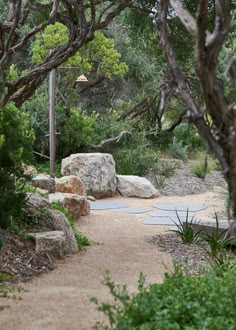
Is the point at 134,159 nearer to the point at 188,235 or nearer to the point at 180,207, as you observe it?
the point at 180,207

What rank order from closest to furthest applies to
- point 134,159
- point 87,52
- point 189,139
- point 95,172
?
1. point 95,172
2. point 134,159
3. point 87,52
4. point 189,139

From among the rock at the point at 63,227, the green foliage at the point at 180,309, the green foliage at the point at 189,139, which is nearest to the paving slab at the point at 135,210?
the rock at the point at 63,227

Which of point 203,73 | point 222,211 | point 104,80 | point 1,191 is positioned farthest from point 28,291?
point 104,80

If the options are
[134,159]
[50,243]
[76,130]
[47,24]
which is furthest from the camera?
[134,159]

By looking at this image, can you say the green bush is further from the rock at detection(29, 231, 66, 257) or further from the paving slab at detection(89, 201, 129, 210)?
the rock at detection(29, 231, 66, 257)

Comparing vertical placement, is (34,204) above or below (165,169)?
below

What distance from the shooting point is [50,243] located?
5.75m

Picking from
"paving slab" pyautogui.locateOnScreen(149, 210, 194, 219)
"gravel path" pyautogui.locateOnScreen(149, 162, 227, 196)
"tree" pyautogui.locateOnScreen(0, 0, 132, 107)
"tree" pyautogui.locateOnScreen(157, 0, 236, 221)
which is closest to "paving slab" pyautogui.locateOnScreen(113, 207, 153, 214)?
"paving slab" pyautogui.locateOnScreen(149, 210, 194, 219)

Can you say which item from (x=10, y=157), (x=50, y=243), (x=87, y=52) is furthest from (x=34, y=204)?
(x=87, y=52)

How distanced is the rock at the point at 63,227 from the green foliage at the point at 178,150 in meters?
8.49

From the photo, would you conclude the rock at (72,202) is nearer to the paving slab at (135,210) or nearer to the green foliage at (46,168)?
the paving slab at (135,210)

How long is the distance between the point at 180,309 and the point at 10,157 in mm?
2725

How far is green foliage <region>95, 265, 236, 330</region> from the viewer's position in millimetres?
2611

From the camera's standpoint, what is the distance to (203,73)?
1.94 meters
